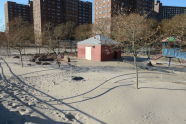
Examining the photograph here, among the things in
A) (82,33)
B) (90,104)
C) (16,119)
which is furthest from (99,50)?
(82,33)

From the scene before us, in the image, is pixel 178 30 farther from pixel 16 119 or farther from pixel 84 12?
pixel 84 12

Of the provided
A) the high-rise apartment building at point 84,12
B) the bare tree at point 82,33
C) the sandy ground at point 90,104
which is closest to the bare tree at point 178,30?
the sandy ground at point 90,104

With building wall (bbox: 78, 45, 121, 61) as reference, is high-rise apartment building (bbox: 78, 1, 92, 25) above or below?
above

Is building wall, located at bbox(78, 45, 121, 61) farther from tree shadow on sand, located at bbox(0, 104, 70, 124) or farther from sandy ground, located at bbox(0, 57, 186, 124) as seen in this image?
tree shadow on sand, located at bbox(0, 104, 70, 124)

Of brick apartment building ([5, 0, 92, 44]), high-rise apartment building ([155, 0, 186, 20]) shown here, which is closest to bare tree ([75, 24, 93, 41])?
brick apartment building ([5, 0, 92, 44])

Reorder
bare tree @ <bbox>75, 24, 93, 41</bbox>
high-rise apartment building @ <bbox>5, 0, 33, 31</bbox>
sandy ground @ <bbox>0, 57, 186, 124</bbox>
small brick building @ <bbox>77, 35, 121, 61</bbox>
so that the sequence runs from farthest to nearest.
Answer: high-rise apartment building @ <bbox>5, 0, 33, 31</bbox> < bare tree @ <bbox>75, 24, 93, 41</bbox> < small brick building @ <bbox>77, 35, 121, 61</bbox> < sandy ground @ <bbox>0, 57, 186, 124</bbox>

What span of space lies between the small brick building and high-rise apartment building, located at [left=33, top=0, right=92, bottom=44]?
48.1 m

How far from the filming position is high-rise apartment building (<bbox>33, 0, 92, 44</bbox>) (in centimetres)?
7589

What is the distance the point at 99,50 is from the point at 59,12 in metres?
70.3

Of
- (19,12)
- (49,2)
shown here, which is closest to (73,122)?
(49,2)

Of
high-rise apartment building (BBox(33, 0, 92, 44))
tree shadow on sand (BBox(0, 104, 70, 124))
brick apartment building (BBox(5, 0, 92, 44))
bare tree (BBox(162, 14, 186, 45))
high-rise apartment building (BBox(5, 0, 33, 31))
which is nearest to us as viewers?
tree shadow on sand (BBox(0, 104, 70, 124))

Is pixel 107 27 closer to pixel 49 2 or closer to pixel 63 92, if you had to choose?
pixel 63 92

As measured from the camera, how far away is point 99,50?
21.6 meters

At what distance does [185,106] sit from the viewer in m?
6.43
